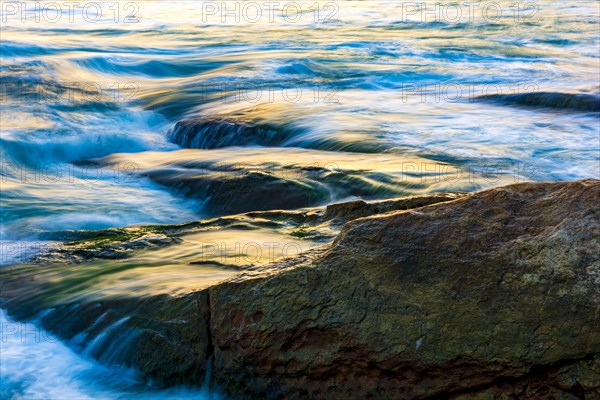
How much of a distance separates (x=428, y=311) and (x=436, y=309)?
0.12ft

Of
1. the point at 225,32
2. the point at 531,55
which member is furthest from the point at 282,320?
the point at 225,32

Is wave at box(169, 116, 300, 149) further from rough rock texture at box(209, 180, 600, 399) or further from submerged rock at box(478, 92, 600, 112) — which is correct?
rough rock texture at box(209, 180, 600, 399)

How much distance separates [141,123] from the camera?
12.8 m

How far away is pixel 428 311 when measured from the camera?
3.62 meters

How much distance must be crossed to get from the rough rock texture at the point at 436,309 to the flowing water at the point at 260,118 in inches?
29.6

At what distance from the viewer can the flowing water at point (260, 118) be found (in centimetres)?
815

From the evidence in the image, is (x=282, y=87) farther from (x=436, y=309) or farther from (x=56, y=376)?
(x=436, y=309)

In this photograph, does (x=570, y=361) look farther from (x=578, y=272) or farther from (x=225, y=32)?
(x=225, y=32)

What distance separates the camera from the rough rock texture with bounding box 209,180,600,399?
136 inches

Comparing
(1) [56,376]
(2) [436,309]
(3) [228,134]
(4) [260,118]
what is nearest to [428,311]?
(2) [436,309]
